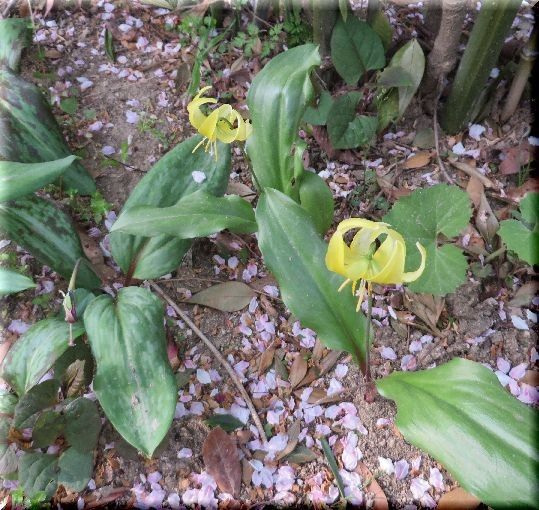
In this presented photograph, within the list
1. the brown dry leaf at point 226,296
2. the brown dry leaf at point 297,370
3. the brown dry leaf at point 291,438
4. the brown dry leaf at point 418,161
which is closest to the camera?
the brown dry leaf at point 291,438

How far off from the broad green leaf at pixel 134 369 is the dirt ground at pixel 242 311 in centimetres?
24

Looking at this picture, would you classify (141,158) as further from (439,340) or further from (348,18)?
(439,340)

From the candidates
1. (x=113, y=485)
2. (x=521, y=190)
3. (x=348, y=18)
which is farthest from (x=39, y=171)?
(x=521, y=190)

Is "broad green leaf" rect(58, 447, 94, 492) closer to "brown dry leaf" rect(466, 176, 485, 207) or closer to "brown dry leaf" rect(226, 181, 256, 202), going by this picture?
"brown dry leaf" rect(226, 181, 256, 202)

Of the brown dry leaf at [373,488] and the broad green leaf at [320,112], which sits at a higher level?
the broad green leaf at [320,112]

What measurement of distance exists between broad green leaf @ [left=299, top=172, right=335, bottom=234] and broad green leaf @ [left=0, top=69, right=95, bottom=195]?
76cm

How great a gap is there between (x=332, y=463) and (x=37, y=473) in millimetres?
723

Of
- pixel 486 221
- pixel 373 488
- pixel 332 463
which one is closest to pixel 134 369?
pixel 332 463

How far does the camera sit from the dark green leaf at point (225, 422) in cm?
147

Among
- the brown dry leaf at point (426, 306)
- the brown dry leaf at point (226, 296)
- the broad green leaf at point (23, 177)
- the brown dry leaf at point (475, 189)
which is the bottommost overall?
the brown dry leaf at point (226, 296)

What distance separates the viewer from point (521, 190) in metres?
1.82

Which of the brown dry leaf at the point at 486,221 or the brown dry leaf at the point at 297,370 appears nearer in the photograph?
the brown dry leaf at the point at 297,370

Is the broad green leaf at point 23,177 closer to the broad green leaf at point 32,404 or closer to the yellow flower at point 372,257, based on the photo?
the broad green leaf at point 32,404

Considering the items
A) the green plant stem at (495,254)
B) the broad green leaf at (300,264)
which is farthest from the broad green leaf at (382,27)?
the broad green leaf at (300,264)
